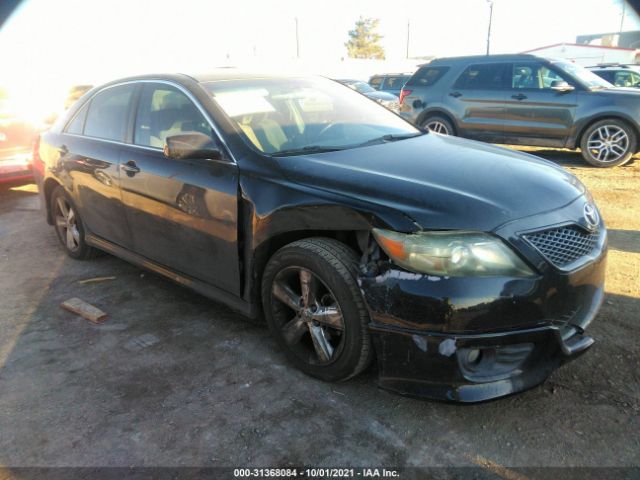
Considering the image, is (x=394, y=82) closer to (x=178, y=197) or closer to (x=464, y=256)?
(x=178, y=197)

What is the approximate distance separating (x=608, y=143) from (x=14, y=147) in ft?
28.9

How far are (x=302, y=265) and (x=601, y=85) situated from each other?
7.99 meters

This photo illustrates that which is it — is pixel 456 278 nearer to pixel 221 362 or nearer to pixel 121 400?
pixel 221 362

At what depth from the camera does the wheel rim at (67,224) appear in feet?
15.2

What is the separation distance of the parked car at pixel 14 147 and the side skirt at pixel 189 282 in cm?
397

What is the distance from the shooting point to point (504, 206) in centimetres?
226

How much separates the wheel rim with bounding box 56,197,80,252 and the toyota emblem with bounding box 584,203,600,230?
3955 millimetres

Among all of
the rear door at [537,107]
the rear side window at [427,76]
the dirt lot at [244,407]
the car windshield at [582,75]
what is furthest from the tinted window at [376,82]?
the dirt lot at [244,407]

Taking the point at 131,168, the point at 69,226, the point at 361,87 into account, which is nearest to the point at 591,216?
the point at 131,168

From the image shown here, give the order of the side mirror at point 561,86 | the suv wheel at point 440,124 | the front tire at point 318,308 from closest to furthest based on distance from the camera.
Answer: the front tire at point 318,308, the side mirror at point 561,86, the suv wheel at point 440,124

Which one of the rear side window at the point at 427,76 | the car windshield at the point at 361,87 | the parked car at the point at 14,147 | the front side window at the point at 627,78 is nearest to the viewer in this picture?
the parked car at the point at 14,147

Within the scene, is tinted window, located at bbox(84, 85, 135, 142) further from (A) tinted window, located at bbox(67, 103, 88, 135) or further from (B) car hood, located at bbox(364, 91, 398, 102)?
(B) car hood, located at bbox(364, 91, 398, 102)

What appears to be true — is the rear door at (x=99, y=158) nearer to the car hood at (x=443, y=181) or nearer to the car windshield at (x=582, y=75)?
the car hood at (x=443, y=181)

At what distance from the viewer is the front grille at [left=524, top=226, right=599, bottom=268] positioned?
2.21 m
